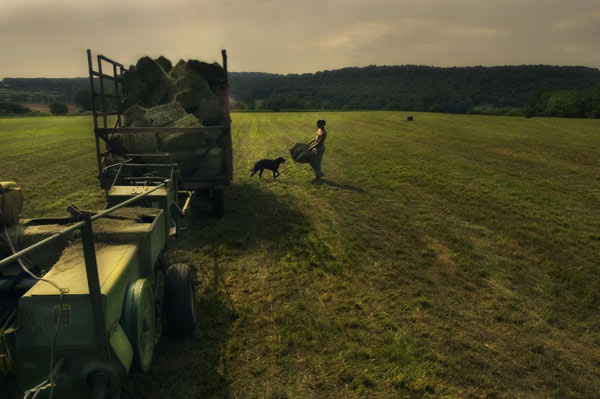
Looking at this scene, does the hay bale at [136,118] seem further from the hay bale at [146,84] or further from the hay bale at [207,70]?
the hay bale at [207,70]

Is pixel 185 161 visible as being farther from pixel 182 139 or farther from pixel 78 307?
pixel 78 307

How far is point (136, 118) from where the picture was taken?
7438 millimetres

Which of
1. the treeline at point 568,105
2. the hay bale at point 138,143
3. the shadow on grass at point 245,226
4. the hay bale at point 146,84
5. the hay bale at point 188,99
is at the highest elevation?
the treeline at point 568,105

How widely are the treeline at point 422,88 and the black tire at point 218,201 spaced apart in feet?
190

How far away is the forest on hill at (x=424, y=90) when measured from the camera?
59.5 metres

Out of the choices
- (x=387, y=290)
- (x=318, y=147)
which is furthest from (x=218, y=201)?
(x=318, y=147)

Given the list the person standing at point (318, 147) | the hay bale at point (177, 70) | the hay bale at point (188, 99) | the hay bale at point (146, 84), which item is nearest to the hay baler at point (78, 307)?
the hay bale at point (188, 99)

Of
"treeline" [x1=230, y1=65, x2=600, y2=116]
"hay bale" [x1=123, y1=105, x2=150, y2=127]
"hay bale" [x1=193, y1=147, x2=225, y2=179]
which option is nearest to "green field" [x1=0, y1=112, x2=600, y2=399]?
"hay bale" [x1=193, y1=147, x2=225, y2=179]

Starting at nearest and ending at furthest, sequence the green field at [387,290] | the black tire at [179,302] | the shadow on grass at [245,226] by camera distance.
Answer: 1. the green field at [387,290]
2. the black tire at [179,302]
3. the shadow on grass at [245,226]

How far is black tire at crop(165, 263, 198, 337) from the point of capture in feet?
11.6

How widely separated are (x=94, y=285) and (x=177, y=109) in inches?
236

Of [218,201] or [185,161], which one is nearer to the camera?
[185,161]

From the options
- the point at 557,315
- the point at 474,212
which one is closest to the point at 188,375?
the point at 557,315

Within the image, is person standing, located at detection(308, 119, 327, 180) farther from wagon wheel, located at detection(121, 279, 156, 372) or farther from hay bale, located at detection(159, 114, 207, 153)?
wagon wheel, located at detection(121, 279, 156, 372)
